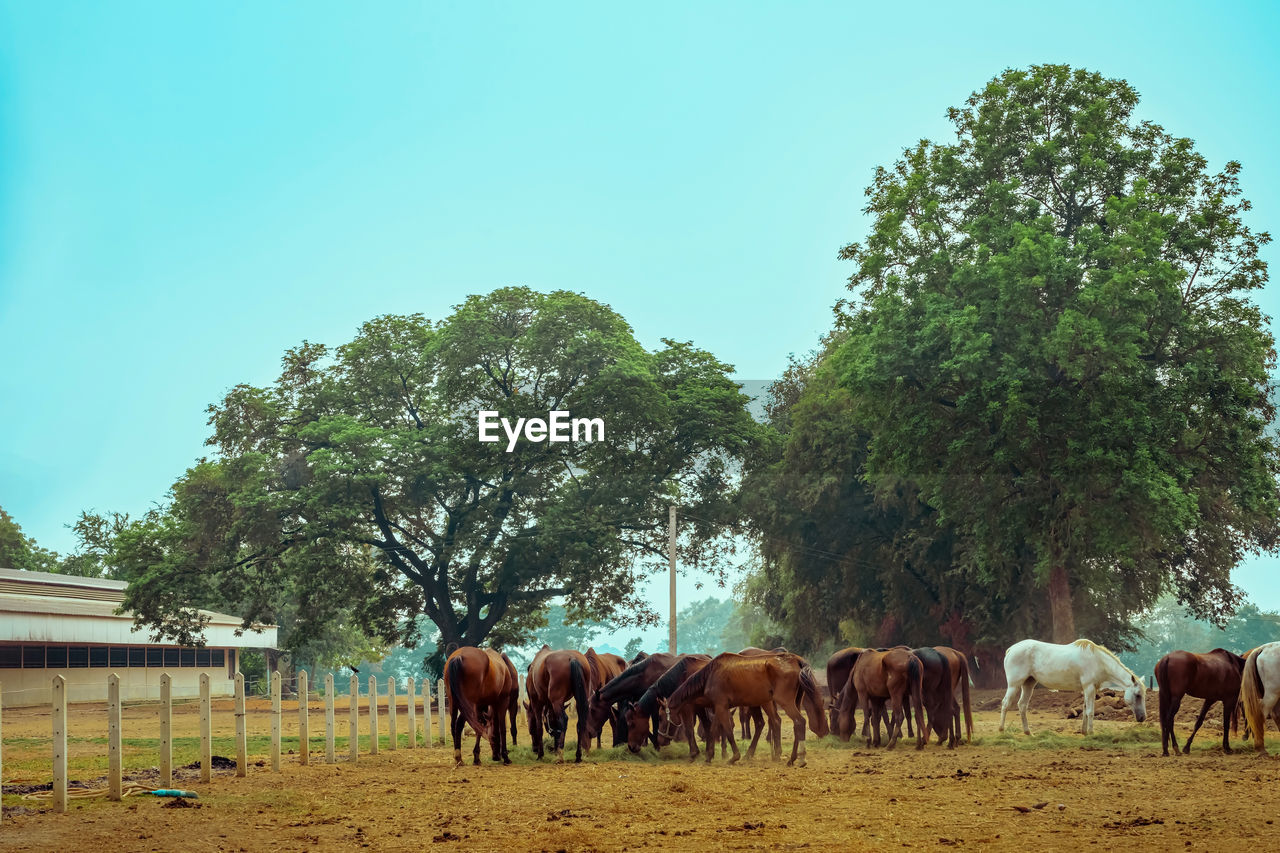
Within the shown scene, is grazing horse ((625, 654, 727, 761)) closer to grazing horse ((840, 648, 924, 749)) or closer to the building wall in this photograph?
grazing horse ((840, 648, 924, 749))

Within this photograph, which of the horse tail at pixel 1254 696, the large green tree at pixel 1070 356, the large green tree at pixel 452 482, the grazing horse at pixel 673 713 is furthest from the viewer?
the large green tree at pixel 452 482

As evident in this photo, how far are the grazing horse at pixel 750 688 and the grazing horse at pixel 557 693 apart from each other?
5.19ft

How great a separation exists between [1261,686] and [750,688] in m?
7.22

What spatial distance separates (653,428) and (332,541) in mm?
12307

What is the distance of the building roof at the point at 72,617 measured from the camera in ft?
142

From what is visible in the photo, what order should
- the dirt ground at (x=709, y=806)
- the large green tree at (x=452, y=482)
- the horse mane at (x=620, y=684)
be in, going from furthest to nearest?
Result: 1. the large green tree at (x=452, y=482)
2. the horse mane at (x=620, y=684)
3. the dirt ground at (x=709, y=806)

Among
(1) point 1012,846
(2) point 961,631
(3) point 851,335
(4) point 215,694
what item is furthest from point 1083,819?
(4) point 215,694

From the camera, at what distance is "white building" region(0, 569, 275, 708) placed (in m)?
44.0

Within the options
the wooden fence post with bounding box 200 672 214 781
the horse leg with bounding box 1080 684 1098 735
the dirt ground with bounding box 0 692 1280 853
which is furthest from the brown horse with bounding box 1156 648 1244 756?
the wooden fence post with bounding box 200 672 214 781

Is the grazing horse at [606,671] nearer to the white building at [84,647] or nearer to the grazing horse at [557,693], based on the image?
the grazing horse at [557,693]

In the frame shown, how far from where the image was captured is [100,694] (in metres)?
49.1

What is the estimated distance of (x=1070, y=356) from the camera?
99.0 feet

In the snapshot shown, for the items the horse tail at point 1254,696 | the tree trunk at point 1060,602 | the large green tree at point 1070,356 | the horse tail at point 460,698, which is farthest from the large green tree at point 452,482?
the horse tail at point 1254,696

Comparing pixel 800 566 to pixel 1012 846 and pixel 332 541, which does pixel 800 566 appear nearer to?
pixel 332 541
